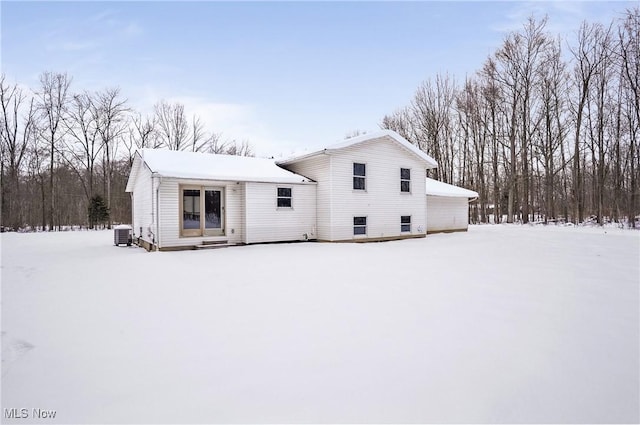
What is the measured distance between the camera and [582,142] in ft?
74.3

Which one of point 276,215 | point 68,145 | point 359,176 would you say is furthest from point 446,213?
point 68,145

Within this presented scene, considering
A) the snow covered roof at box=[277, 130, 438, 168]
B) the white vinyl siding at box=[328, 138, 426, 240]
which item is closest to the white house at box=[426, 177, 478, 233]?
the white vinyl siding at box=[328, 138, 426, 240]

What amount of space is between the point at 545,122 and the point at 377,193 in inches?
721

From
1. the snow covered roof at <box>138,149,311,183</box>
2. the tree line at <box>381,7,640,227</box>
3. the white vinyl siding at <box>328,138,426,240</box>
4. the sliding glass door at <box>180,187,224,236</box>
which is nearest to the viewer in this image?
the snow covered roof at <box>138,149,311,183</box>

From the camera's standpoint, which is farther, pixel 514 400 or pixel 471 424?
pixel 514 400

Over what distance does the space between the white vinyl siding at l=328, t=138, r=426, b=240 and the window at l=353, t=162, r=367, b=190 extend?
0.17m

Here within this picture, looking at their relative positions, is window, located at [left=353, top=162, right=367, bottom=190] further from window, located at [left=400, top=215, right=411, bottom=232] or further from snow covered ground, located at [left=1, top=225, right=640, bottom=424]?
snow covered ground, located at [left=1, top=225, right=640, bottom=424]

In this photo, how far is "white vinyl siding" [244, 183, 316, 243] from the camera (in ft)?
40.1

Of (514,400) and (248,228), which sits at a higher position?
(248,228)

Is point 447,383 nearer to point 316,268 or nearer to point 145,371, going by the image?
point 145,371

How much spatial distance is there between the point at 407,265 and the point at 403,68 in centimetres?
1442

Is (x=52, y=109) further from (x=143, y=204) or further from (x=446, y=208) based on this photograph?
(x=446, y=208)

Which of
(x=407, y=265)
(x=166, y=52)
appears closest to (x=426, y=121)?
(x=166, y=52)

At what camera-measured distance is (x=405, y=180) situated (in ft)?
50.6
